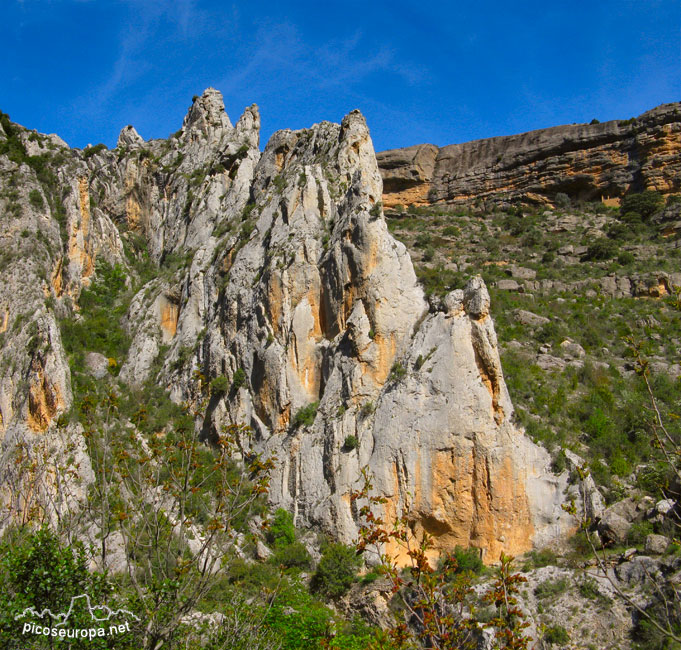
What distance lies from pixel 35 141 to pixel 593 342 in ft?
121

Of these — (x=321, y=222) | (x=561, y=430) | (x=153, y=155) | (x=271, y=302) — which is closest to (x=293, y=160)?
(x=321, y=222)

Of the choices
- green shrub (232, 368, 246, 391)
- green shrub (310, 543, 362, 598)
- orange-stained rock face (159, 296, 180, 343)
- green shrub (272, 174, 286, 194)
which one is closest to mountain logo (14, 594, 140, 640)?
green shrub (310, 543, 362, 598)

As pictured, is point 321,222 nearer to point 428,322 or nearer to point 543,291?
point 428,322

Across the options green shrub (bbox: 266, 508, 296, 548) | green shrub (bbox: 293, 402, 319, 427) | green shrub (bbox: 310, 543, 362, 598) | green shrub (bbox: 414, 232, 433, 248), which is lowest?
green shrub (bbox: 310, 543, 362, 598)

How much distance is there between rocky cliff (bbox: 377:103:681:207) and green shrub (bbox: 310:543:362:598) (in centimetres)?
4066

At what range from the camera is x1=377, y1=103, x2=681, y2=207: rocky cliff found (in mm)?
47625

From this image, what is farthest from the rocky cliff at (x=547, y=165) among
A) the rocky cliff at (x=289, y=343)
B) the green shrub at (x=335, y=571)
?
the green shrub at (x=335, y=571)

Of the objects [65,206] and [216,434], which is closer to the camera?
[216,434]

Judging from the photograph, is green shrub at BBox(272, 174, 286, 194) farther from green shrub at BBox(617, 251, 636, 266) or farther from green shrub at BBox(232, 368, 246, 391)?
green shrub at BBox(617, 251, 636, 266)

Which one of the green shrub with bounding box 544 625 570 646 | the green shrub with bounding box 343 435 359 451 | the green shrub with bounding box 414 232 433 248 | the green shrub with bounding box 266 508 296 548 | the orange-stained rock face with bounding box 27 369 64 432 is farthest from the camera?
the green shrub with bounding box 414 232 433 248

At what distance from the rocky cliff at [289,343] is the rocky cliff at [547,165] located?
21259mm

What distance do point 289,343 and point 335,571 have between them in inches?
376

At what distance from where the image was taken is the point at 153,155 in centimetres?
4603

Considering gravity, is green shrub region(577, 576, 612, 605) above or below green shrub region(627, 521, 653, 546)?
below
